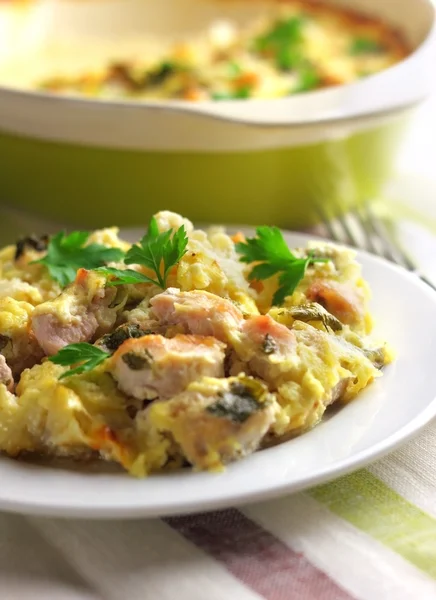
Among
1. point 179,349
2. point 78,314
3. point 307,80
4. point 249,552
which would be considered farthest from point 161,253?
point 307,80

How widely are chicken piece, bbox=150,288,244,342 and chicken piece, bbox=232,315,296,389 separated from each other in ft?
0.11

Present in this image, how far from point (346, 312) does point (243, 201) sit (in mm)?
1284

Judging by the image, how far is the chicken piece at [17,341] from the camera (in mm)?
2309

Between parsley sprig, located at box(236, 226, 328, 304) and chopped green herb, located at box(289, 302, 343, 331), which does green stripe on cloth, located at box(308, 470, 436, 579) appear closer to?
chopped green herb, located at box(289, 302, 343, 331)

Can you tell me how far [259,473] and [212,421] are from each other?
0.47ft

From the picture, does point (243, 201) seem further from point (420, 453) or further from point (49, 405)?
point (49, 405)

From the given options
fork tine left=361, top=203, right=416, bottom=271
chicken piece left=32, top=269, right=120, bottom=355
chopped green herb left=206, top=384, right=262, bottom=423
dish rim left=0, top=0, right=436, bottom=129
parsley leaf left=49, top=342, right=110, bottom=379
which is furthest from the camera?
fork tine left=361, top=203, right=416, bottom=271

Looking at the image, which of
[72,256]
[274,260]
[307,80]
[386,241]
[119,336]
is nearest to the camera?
[119,336]

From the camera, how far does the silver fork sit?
349 centimetres

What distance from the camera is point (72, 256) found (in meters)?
2.70

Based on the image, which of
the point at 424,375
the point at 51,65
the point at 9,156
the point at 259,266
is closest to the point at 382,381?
the point at 424,375

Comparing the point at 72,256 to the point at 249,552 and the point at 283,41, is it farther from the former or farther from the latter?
the point at 283,41

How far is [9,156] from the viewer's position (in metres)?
3.73

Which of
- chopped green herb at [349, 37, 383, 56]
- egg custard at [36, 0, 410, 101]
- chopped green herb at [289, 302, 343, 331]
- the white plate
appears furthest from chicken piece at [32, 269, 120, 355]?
chopped green herb at [349, 37, 383, 56]
